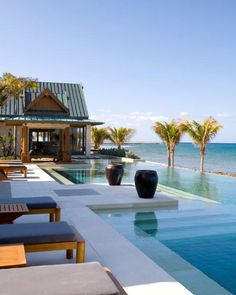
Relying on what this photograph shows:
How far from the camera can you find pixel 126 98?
3216cm

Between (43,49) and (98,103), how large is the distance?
12740 mm

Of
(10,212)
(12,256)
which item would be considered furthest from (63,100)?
(12,256)

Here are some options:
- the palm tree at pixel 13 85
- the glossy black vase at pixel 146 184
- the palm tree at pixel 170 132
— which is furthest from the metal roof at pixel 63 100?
the glossy black vase at pixel 146 184

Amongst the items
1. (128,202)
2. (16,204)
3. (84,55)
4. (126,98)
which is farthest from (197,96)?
(16,204)

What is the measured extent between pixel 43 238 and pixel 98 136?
30.3m

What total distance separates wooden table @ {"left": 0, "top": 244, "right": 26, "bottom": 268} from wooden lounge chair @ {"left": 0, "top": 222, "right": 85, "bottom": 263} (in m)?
0.18

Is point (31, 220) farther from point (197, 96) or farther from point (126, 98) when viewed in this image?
point (197, 96)

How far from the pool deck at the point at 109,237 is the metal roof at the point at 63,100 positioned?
18438mm

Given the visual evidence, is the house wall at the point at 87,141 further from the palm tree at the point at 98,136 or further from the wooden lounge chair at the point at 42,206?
the wooden lounge chair at the point at 42,206

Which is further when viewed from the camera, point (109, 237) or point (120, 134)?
point (120, 134)

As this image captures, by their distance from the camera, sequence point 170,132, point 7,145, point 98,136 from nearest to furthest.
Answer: point 170,132
point 7,145
point 98,136

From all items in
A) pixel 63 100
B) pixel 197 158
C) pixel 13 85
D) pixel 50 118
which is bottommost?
pixel 197 158

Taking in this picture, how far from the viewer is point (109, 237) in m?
6.19

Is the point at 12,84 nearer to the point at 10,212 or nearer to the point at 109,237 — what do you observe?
the point at 10,212
